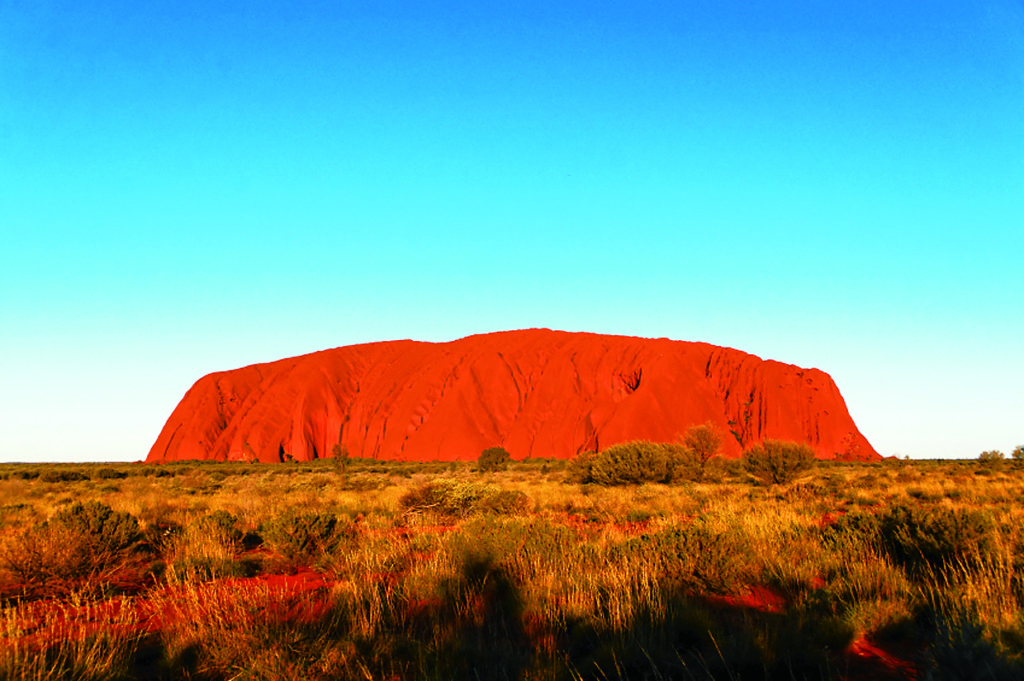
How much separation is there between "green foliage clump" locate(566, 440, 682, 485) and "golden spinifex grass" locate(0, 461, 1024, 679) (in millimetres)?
11143

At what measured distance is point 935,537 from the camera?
21.2 ft

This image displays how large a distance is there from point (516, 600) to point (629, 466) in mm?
16403

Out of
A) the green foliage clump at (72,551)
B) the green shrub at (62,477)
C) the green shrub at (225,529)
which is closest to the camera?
the green foliage clump at (72,551)

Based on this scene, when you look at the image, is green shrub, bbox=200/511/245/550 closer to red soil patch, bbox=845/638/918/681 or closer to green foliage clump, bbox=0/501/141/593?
green foliage clump, bbox=0/501/141/593

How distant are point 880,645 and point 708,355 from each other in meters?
66.8

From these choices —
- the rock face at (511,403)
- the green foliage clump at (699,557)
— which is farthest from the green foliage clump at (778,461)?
the rock face at (511,403)

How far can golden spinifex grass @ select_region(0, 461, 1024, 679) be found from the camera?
12.3 feet

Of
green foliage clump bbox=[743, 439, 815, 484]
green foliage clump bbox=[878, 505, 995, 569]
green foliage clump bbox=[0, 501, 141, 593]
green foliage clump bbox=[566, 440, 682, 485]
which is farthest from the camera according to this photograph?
green foliage clump bbox=[743, 439, 815, 484]

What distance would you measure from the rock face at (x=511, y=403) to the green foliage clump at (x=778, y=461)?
104 feet

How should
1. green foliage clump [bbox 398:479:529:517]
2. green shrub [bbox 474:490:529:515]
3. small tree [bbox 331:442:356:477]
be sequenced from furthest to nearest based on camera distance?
1. small tree [bbox 331:442:356:477]
2. green foliage clump [bbox 398:479:529:517]
3. green shrub [bbox 474:490:529:515]

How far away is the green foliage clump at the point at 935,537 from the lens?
242 inches

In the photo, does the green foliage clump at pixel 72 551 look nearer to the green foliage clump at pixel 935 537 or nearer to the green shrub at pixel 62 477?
the green foliage clump at pixel 935 537

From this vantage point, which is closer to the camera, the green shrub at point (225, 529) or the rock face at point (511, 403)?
the green shrub at point (225, 529)

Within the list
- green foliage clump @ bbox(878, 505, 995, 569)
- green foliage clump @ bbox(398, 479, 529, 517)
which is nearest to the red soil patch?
green foliage clump @ bbox(878, 505, 995, 569)
